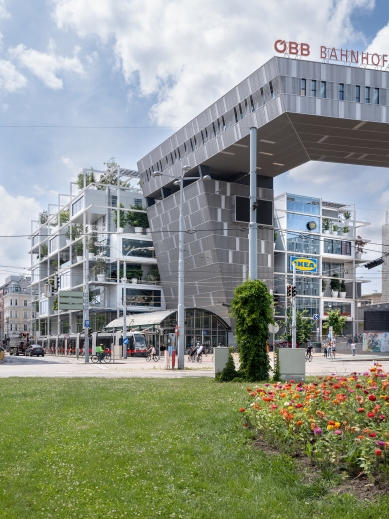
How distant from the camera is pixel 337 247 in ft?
330

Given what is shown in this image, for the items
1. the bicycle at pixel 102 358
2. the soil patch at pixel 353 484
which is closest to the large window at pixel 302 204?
the bicycle at pixel 102 358

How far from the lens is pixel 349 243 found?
102 m

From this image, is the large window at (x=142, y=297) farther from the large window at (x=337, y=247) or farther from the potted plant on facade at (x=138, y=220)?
the large window at (x=337, y=247)

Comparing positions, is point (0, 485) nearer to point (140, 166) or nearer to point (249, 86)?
point (249, 86)

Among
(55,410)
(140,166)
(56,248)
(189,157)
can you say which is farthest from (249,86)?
(56,248)

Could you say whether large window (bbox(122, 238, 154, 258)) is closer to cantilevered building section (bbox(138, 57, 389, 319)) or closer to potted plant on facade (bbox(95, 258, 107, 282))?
cantilevered building section (bbox(138, 57, 389, 319))

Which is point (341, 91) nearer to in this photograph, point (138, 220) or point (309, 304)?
point (138, 220)

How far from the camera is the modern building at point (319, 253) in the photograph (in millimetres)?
93562

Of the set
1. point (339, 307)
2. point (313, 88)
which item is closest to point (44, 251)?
point (339, 307)

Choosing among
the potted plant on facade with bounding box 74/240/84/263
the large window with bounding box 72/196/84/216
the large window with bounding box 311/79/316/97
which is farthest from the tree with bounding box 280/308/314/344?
the large window with bounding box 72/196/84/216

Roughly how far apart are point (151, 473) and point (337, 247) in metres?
96.7

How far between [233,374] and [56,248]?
88.2 metres

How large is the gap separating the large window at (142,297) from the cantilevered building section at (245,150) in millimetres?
2612

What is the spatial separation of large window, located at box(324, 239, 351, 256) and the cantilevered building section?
2725 cm
